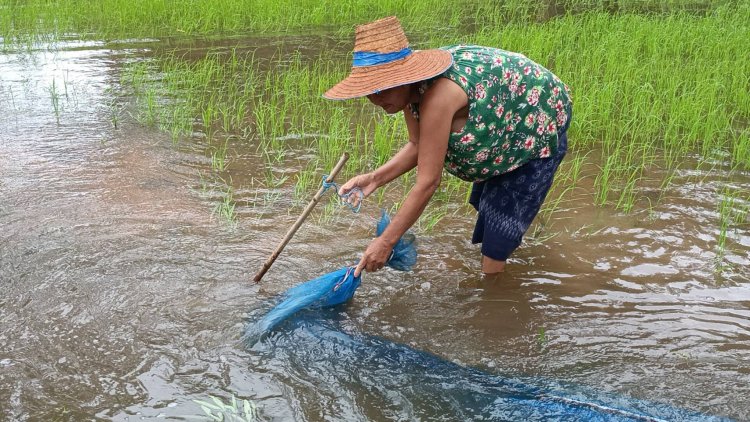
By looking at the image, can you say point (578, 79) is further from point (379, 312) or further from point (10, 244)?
point (10, 244)

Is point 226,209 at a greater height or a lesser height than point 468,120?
lesser

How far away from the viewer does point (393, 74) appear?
224 centimetres

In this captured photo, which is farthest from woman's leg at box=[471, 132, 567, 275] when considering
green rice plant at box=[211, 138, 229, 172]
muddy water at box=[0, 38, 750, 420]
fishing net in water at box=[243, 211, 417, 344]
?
green rice plant at box=[211, 138, 229, 172]

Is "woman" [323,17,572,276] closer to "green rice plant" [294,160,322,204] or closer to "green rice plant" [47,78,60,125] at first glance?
"green rice plant" [294,160,322,204]

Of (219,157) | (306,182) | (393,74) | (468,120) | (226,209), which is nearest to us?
(393,74)

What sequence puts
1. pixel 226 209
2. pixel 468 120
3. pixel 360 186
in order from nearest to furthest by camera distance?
pixel 468 120 < pixel 360 186 < pixel 226 209

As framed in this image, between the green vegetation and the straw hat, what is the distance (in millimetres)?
1427

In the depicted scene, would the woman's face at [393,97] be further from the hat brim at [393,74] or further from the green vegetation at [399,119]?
the green vegetation at [399,119]

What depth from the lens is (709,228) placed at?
140 inches

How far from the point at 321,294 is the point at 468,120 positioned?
0.88 meters

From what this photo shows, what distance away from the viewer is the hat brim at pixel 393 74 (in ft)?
7.23

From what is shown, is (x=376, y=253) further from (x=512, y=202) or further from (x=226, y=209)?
(x=226, y=209)

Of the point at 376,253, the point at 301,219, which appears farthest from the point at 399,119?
the point at 376,253

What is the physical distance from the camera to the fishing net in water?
2629 millimetres
